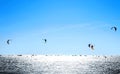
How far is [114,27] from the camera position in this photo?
3772 centimetres

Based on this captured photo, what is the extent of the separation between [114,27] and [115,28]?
0.37 m

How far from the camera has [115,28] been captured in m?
37.4
